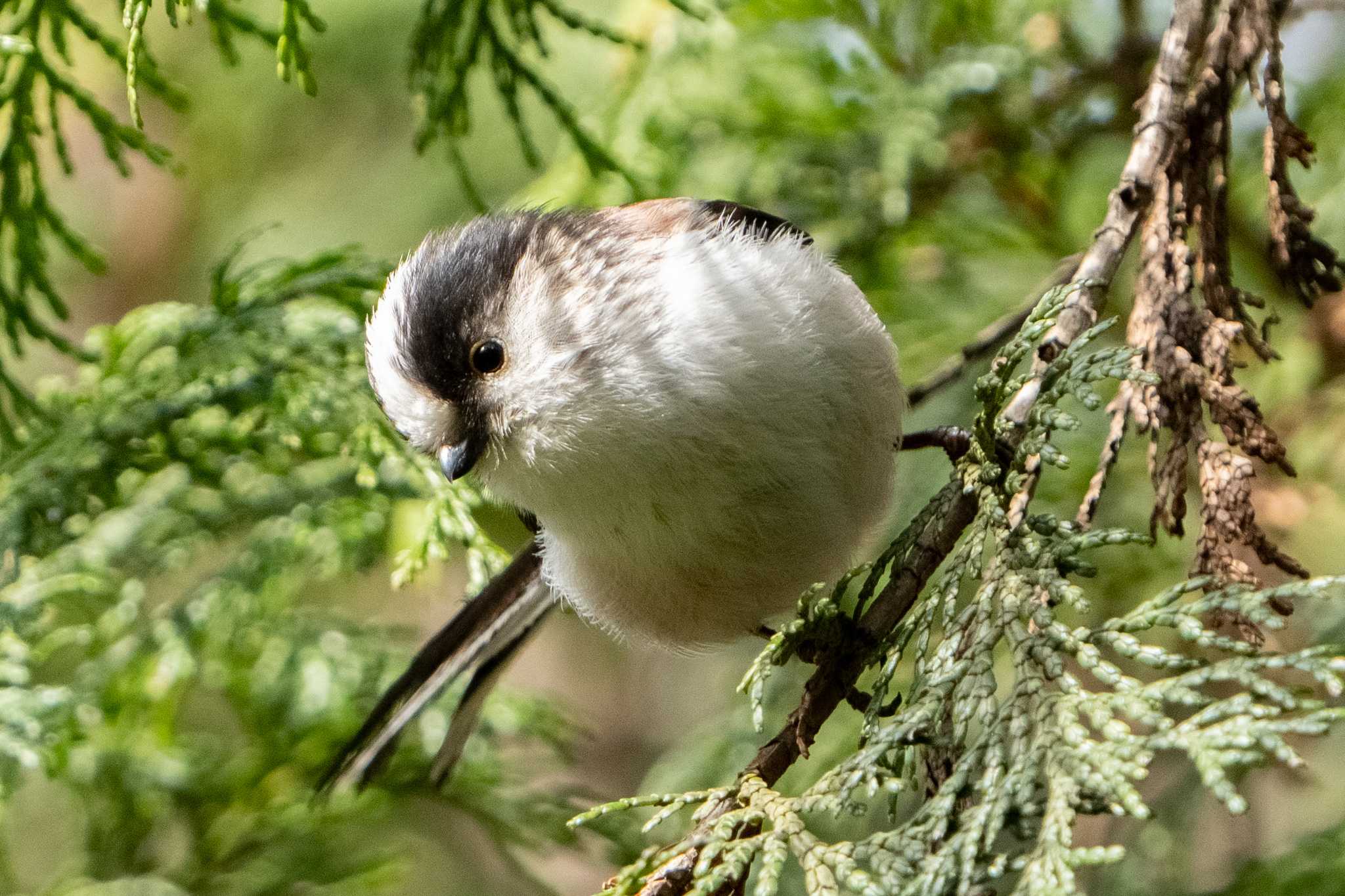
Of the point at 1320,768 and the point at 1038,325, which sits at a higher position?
the point at 1320,768

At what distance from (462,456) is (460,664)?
1.45 ft

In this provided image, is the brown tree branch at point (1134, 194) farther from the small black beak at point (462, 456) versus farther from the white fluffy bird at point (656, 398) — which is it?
the small black beak at point (462, 456)

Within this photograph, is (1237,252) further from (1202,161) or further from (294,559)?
(294,559)

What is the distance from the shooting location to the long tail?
78.0 inches

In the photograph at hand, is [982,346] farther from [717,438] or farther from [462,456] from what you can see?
[462,456]

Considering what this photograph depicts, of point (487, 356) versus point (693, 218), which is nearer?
point (487, 356)

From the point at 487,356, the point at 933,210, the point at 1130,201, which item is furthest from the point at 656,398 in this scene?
the point at 933,210

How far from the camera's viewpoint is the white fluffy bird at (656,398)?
64.4 inches

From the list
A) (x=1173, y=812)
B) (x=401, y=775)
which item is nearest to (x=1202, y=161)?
(x=1173, y=812)

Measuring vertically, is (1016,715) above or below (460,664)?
above

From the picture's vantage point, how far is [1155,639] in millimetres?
2471

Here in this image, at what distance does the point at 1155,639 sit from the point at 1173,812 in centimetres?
45

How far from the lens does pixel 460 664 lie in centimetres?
201

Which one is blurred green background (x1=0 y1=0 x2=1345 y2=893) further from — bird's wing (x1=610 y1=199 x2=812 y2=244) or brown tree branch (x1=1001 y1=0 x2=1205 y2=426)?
brown tree branch (x1=1001 y1=0 x2=1205 y2=426)
